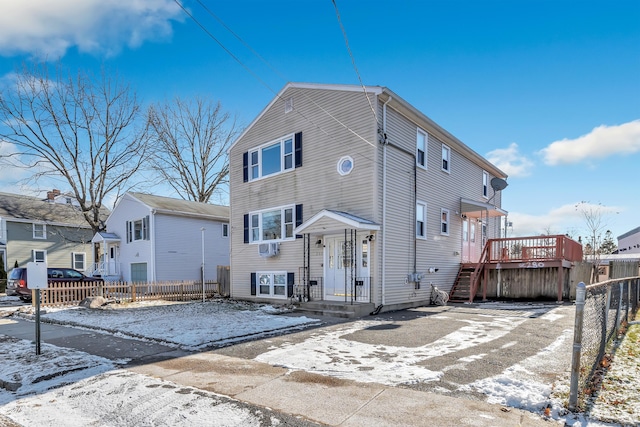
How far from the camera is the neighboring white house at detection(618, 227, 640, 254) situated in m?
36.0

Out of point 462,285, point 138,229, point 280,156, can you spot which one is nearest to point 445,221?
point 462,285

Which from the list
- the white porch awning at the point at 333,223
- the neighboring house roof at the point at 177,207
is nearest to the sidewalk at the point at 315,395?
the white porch awning at the point at 333,223

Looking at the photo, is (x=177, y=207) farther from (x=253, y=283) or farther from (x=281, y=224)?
(x=281, y=224)

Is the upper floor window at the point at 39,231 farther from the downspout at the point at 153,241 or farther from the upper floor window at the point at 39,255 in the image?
the downspout at the point at 153,241

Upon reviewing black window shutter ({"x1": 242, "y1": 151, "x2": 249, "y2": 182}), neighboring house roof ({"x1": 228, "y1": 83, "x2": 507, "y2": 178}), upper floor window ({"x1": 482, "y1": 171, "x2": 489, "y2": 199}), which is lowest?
upper floor window ({"x1": 482, "y1": 171, "x2": 489, "y2": 199})

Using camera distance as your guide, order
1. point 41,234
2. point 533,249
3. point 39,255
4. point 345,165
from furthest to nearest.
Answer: point 41,234, point 39,255, point 533,249, point 345,165

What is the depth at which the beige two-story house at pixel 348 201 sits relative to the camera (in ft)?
39.6

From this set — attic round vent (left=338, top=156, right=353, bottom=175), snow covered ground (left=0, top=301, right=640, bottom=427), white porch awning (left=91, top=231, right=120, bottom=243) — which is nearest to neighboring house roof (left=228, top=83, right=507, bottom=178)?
attic round vent (left=338, top=156, right=353, bottom=175)

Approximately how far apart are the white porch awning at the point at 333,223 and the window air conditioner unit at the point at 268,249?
180 cm

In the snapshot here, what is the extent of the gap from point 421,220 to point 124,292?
41.2 ft

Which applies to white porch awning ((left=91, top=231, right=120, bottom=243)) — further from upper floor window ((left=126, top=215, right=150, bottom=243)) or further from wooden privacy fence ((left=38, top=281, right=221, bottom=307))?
wooden privacy fence ((left=38, top=281, right=221, bottom=307))

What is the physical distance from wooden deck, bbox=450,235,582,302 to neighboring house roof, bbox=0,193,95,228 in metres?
28.2

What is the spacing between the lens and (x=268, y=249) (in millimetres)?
14703

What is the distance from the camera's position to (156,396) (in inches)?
180
